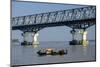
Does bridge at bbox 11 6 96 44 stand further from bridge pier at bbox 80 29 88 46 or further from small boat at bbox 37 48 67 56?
small boat at bbox 37 48 67 56

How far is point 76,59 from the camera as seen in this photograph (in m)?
3.14

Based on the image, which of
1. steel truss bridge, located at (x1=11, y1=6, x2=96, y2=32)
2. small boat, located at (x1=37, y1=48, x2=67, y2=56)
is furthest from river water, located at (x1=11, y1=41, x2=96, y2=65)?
steel truss bridge, located at (x1=11, y1=6, x2=96, y2=32)

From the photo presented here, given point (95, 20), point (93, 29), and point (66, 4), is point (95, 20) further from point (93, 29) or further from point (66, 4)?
point (66, 4)

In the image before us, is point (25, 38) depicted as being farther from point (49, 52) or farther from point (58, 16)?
point (58, 16)

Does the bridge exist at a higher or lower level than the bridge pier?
higher

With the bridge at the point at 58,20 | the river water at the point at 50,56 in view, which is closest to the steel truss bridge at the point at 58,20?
the bridge at the point at 58,20

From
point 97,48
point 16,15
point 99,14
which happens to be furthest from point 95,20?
point 16,15

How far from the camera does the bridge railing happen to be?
287 cm

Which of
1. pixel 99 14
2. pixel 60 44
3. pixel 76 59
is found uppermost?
pixel 99 14

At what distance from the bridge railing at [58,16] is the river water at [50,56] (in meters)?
0.28

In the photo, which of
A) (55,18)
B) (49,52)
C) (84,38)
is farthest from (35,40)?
(84,38)

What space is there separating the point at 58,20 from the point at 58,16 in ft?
0.18

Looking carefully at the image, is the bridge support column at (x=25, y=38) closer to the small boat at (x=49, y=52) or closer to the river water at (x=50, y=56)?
the river water at (x=50, y=56)

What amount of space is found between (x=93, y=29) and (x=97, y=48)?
27 centimetres
